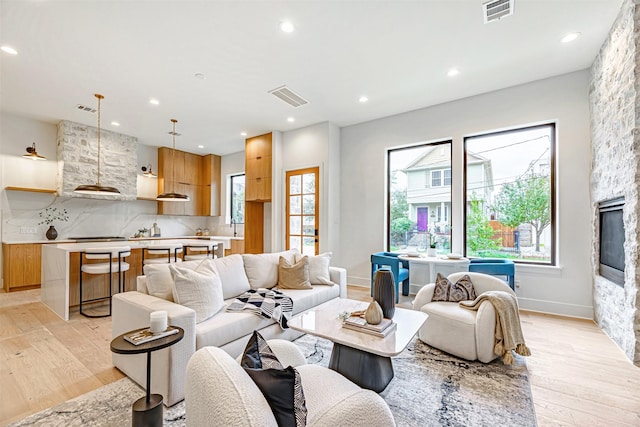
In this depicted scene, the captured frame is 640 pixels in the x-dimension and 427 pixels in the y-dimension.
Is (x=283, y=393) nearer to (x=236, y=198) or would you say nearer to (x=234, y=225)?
(x=234, y=225)

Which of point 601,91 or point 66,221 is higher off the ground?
point 601,91

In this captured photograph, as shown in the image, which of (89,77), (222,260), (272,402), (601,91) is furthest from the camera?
(89,77)

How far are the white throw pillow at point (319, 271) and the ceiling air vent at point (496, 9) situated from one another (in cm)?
303

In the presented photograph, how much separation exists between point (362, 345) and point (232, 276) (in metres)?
1.70

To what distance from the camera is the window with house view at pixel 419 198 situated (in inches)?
191

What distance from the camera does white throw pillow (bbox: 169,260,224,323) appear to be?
7.60ft

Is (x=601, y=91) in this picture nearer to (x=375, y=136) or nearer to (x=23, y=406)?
(x=375, y=136)

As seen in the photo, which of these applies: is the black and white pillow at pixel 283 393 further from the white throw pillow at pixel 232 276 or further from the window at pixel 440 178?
the window at pixel 440 178

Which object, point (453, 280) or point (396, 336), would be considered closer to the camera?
point (396, 336)

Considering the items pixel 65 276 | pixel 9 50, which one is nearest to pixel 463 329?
pixel 65 276

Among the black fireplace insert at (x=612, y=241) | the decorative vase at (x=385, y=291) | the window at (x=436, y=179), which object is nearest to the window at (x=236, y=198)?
the window at (x=436, y=179)

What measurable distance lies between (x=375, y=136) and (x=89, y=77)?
439 centimetres

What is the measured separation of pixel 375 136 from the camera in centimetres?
549

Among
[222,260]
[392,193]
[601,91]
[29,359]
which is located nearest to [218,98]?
[222,260]
